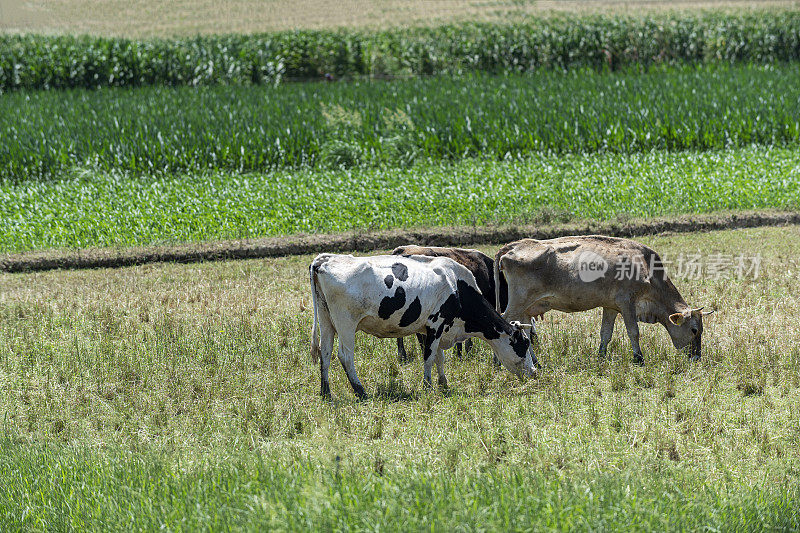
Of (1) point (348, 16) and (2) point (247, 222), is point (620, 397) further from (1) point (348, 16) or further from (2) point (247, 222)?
(1) point (348, 16)

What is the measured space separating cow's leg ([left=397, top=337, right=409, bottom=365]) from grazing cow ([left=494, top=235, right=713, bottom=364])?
1202 millimetres

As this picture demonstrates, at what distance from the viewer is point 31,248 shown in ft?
48.6

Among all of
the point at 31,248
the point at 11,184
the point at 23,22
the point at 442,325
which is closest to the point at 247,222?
the point at 31,248

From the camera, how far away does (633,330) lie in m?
9.68

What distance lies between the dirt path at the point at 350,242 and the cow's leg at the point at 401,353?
15.5ft

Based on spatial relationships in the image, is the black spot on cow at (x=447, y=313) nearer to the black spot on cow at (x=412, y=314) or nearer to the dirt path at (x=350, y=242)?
the black spot on cow at (x=412, y=314)

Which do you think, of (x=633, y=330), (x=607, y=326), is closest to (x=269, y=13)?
(x=607, y=326)

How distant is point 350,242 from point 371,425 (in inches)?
284

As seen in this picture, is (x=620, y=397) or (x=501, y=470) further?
(x=620, y=397)

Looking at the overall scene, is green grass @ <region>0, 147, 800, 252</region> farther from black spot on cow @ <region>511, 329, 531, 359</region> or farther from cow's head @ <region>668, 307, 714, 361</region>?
black spot on cow @ <region>511, 329, 531, 359</region>

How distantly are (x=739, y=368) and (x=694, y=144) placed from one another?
39.5 ft

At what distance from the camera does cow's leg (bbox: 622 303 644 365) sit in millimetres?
9672

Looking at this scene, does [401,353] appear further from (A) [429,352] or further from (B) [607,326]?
(B) [607,326]

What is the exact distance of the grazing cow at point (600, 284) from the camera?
9.71 metres
